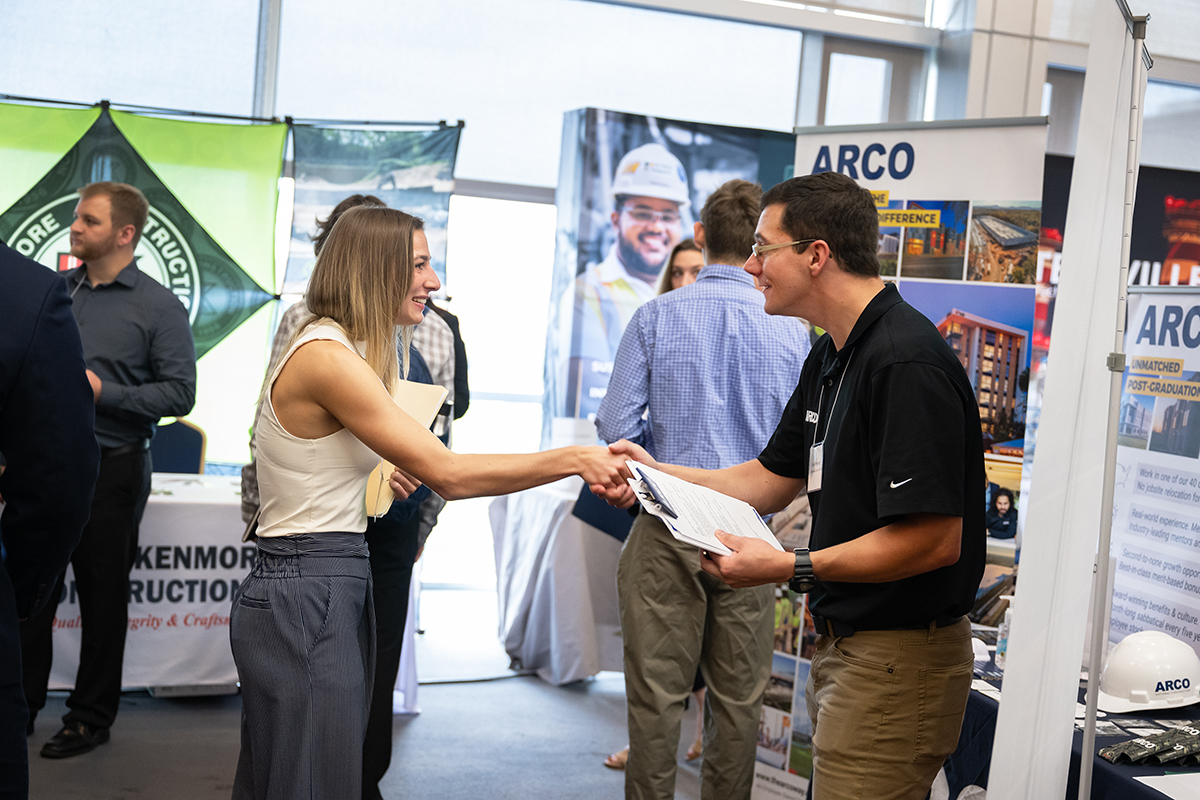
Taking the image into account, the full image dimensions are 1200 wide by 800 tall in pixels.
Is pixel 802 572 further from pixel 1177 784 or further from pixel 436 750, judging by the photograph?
pixel 436 750

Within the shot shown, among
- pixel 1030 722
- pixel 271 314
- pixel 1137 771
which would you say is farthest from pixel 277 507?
pixel 271 314

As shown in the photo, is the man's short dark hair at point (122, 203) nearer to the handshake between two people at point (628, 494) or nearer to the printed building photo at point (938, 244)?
the handshake between two people at point (628, 494)

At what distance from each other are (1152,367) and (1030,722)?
1.82 m

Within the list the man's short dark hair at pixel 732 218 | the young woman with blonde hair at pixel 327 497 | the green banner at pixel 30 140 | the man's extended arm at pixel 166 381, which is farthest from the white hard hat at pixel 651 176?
the young woman with blonde hair at pixel 327 497

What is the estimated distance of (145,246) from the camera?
4.39 metres

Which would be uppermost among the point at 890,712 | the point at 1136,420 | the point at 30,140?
the point at 30,140

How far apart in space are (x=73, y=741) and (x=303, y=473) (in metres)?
2.25

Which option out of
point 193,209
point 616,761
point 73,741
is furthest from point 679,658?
point 193,209

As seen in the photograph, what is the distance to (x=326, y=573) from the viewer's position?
172cm

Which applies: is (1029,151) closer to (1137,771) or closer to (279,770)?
(1137,771)

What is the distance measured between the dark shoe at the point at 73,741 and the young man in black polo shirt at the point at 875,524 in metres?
2.69

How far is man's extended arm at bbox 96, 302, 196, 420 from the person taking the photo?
10.8 ft

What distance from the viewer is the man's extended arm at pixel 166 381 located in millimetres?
3277

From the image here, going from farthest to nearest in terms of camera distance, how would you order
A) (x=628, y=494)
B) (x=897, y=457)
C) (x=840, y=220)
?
(x=628, y=494), (x=840, y=220), (x=897, y=457)
